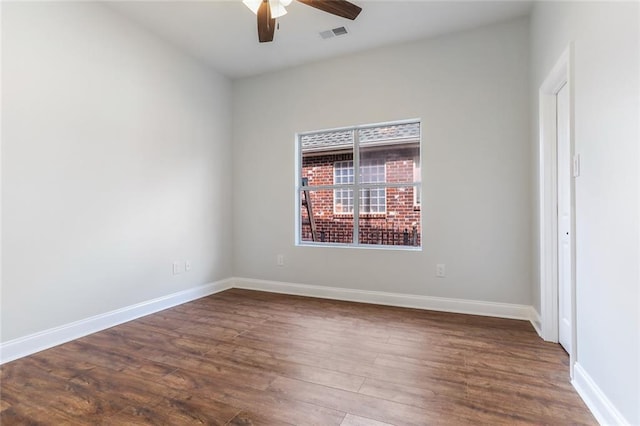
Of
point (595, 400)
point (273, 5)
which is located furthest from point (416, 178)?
point (595, 400)

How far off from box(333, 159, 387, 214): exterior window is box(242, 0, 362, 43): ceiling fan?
5.35 feet

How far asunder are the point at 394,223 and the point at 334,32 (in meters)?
Result: 2.12

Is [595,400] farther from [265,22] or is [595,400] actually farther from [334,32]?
[334,32]

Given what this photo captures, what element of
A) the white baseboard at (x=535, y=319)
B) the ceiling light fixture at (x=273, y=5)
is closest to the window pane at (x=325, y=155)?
the ceiling light fixture at (x=273, y=5)

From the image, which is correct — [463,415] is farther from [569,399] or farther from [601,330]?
[601,330]

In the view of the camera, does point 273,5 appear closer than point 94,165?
Yes

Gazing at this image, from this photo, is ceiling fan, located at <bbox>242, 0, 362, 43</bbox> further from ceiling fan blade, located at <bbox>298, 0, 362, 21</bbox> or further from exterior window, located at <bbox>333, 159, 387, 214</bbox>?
exterior window, located at <bbox>333, 159, 387, 214</bbox>

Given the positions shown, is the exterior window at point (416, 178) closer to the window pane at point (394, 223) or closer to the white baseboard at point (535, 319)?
the window pane at point (394, 223)

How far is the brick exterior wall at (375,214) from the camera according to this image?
349cm

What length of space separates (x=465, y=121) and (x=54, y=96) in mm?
3607

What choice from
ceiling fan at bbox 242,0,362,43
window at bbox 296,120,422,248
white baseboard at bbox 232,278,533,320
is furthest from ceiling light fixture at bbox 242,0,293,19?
white baseboard at bbox 232,278,533,320

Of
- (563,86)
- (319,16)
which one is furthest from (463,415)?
(319,16)

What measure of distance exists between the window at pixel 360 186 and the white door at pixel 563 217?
1292 millimetres

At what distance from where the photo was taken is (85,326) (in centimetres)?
260
